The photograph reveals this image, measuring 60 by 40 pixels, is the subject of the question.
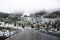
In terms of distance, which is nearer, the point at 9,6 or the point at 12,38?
the point at 12,38

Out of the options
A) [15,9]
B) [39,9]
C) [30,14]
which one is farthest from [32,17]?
[15,9]

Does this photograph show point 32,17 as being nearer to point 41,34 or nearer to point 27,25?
point 27,25

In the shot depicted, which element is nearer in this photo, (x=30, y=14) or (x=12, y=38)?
(x=12, y=38)

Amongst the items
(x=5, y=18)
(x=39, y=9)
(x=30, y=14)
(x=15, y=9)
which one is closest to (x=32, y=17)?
(x=30, y=14)

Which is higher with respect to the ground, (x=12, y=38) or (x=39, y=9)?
(x=39, y=9)

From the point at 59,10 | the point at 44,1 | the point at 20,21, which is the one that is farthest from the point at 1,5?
the point at 59,10

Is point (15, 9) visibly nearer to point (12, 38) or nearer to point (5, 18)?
point (5, 18)

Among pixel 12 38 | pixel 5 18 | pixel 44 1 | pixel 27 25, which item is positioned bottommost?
pixel 12 38

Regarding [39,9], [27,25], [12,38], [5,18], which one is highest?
[39,9]

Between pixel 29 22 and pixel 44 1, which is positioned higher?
pixel 44 1
